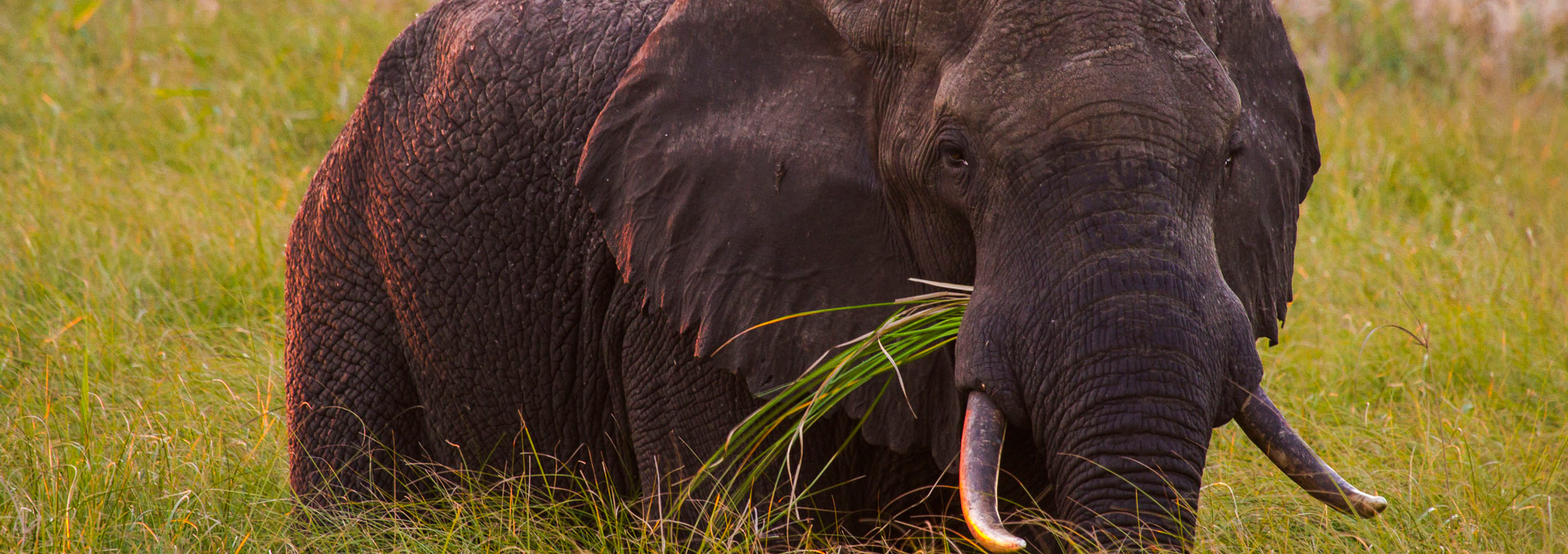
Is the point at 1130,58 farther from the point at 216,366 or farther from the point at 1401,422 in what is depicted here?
the point at 216,366

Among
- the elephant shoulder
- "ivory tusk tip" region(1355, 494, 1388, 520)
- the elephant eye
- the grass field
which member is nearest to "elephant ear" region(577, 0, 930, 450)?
the elephant eye

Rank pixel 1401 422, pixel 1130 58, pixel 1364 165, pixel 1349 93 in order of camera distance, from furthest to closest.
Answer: pixel 1349 93 → pixel 1364 165 → pixel 1401 422 → pixel 1130 58

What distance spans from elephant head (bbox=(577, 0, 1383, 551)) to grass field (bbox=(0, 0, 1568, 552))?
1.85ft

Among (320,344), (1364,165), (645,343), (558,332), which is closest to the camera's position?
(645,343)

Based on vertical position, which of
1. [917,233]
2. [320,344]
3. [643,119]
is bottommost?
[320,344]

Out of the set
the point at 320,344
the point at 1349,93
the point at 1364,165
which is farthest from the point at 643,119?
the point at 1349,93

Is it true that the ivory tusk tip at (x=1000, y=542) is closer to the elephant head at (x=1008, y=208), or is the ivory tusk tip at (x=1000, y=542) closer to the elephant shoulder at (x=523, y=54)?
the elephant head at (x=1008, y=208)

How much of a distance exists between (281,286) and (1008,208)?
3.89 m

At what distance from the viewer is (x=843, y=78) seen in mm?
2727

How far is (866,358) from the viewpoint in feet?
9.01

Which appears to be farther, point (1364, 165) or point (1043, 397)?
point (1364, 165)

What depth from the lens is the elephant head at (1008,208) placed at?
2346mm

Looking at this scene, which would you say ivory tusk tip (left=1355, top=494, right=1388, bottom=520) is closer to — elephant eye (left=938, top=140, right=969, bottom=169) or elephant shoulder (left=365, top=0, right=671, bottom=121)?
elephant eye (left=938, top=140, right=969, bottom=169)

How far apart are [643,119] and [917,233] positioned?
556mm
